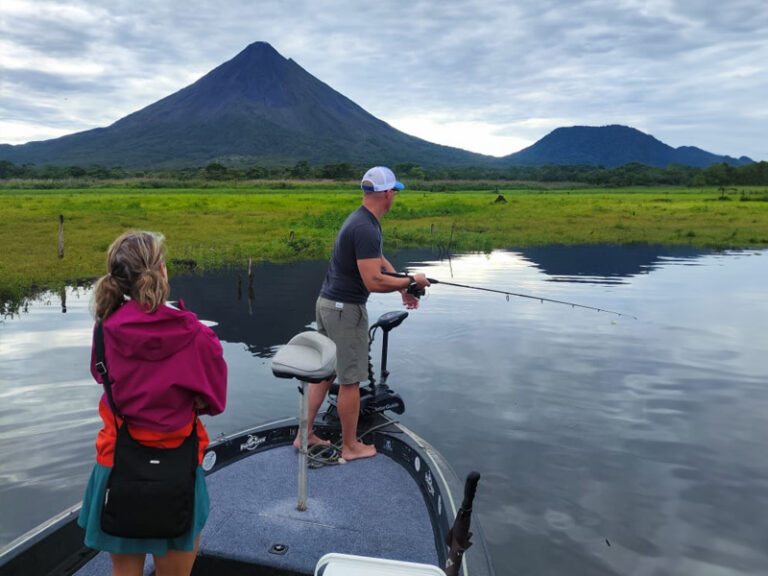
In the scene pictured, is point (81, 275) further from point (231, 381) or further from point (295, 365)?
point (295, 365)

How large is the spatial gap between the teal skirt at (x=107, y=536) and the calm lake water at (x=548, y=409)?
11.8 ft

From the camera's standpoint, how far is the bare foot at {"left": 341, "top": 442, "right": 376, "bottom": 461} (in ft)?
19.0

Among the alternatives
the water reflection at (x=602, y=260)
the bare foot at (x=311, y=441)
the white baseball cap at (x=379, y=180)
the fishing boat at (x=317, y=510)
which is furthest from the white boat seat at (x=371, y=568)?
the water reflection at (x=602, y=260)

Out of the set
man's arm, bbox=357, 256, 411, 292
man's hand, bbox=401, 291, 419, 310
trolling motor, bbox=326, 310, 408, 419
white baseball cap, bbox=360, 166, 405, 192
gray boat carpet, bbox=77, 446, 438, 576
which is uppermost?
white baseball cap, bbox=360, 166, 405, 192

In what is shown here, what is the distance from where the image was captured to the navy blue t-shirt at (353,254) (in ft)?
17.8

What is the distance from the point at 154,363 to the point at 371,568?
1332 millimetres

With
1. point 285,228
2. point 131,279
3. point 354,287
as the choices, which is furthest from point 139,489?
point 285,228

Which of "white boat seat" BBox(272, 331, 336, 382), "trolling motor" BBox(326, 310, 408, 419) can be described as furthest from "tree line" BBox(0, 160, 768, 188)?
"white boat seat" BBox(272, 331, 336, 382)

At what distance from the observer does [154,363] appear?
9.21 ft

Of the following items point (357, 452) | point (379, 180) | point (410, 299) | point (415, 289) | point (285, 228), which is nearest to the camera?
point (379, 180)

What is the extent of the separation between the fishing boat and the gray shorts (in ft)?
2.40

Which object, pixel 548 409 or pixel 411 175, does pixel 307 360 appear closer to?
pixel 548 409

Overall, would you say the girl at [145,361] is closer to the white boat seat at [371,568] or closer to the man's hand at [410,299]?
the white boat seat at [371,568]

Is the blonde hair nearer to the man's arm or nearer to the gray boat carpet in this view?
the gray boat carpet
